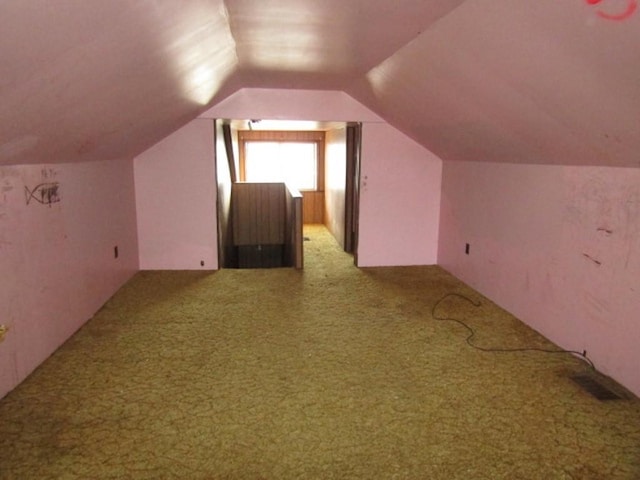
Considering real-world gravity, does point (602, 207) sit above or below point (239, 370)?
above

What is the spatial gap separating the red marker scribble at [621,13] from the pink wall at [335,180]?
14.4 feet

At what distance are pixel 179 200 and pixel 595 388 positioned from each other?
4031 mm

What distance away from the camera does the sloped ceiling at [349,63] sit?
150cm

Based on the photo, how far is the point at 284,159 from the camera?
8.54 m

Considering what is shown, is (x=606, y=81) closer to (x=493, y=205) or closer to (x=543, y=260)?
(x=543, y=260)

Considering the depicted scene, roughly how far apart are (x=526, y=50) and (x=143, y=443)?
8.10 ft

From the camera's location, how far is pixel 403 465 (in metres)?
1.82

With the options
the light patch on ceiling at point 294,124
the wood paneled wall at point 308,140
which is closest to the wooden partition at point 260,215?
the light patch on ceiling at point 294,124

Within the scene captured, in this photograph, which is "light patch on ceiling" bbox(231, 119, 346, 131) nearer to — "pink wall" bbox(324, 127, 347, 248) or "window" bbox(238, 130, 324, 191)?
"pink wall" bbox(324, 127, 347, 248)

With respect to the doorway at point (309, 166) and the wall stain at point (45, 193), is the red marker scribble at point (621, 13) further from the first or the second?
the doorway at point (309, 166)

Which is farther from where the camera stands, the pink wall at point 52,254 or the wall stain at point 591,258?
the wall stain at point 591,258

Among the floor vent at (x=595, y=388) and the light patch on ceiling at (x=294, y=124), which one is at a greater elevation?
the light patch on ceiling at (x=294, y=124)

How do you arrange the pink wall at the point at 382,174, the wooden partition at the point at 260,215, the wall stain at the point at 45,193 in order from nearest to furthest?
the wall stain at the point at 45,193 → the pink wall at the point at 382,174 → the wooden partition at the point at 260,215

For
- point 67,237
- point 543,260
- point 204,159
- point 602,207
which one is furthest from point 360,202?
point 67,237
